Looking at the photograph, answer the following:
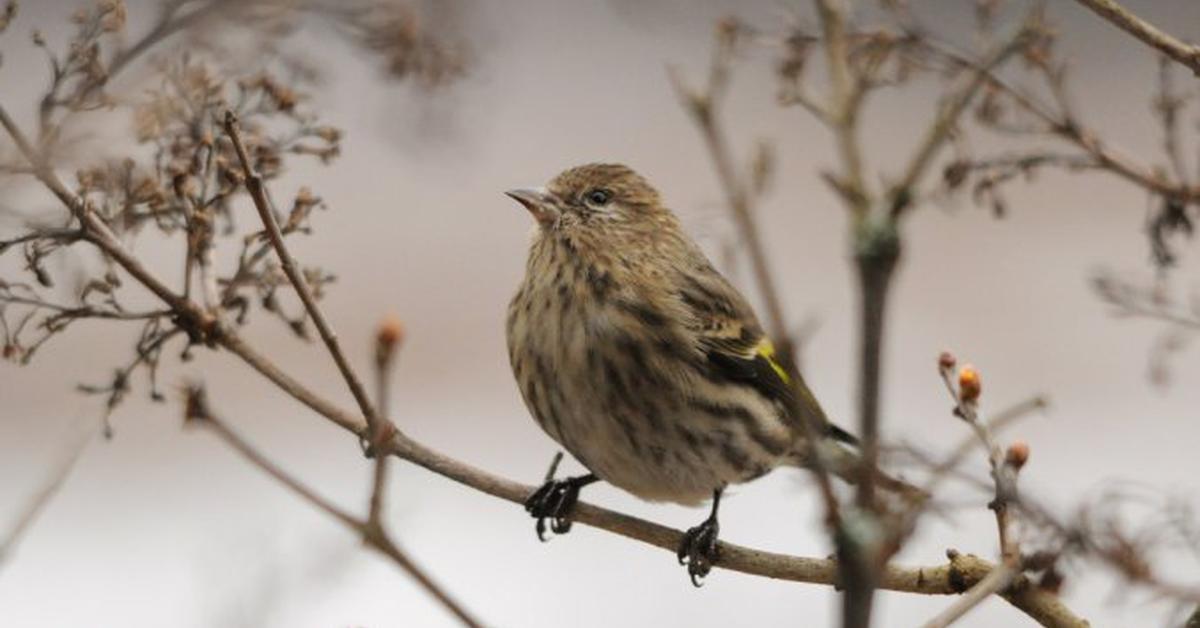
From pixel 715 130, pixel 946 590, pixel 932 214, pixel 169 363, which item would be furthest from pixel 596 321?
pixel 932 214

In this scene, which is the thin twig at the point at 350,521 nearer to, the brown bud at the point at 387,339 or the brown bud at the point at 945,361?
the brown bud at the point at 387,339

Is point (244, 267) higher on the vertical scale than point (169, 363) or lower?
lower

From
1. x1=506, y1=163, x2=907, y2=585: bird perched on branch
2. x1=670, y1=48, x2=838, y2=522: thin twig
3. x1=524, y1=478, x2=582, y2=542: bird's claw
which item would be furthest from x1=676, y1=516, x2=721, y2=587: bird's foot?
x1=670, y1=48, x2=838, y2=522: thin twig

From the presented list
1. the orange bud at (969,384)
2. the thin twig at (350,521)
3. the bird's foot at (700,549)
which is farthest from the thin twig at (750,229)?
the bird's foot at (700,549)

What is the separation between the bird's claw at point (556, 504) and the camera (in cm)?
301

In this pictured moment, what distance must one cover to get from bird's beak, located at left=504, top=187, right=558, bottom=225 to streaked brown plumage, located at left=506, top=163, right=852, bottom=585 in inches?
1.1

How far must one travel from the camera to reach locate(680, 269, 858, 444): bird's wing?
11.5ft

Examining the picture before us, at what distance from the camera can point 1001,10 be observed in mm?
2609

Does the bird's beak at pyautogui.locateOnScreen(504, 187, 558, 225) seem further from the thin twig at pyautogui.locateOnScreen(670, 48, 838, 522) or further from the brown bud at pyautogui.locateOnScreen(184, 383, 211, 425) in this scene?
the thin twig at pyautogui.locateOnScreen(670, 48, 838, 522)

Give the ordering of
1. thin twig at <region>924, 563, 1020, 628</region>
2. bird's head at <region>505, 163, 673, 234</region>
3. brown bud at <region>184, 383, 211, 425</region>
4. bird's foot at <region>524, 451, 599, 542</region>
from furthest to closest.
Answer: bird's head at <region>505, 163, 673, 234</region> → bird's foot at <region>524, 451, 599, 542</region> → thin twig at <region>924, 563, 1020, 628</region> → brown bud at <region>184, 383, 211, 425</region>

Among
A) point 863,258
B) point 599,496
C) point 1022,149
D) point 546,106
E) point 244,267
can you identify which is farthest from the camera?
point 546,106

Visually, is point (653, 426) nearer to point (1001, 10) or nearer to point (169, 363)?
point (1001, 10)

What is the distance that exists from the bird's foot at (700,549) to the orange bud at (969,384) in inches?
44.4

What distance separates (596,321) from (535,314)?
121 millimetres
